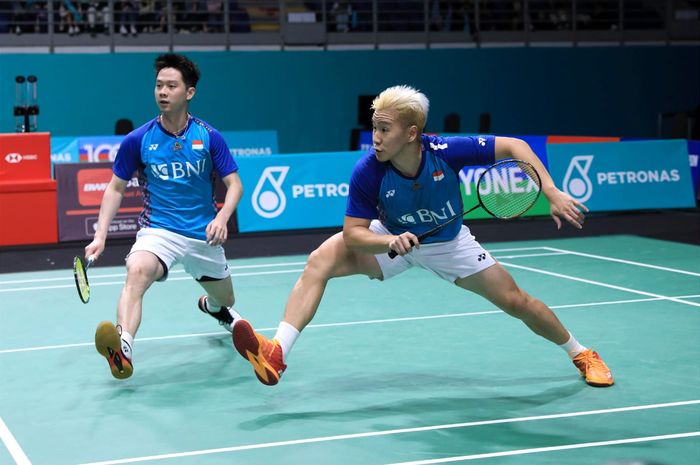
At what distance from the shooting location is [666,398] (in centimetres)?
611

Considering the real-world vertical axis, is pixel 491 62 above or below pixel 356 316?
above

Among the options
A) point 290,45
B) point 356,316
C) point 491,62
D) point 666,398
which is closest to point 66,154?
point 290,45

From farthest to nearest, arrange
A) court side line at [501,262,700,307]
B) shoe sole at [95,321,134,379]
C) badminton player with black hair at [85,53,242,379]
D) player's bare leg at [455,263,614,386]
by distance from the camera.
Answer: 1. court side line at [501,262,700,307]
2. badminton player with black hair at [85,53,242,379]
3. player's bare leg at [455,263,614,386]
4. shoe sole at [95,321,134,379]

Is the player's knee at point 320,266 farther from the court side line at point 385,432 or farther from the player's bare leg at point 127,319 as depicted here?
the player's bare leg at point 127,319

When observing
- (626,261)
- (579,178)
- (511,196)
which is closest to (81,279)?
(511,196)

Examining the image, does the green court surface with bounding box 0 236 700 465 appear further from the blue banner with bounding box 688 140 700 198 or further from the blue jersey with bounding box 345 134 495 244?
the blue banner with bounding box 688 140 700 198

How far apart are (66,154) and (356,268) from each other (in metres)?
14.1

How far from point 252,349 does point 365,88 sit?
18527 millimetres

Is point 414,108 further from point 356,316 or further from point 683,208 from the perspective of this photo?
point 683,208

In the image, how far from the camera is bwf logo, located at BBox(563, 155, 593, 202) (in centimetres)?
1496

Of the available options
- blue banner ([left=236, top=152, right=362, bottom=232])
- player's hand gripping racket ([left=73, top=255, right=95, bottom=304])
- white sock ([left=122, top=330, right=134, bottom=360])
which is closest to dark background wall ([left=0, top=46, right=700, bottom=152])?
blue banner ([left=236, top=152, right=362, bottom=232])

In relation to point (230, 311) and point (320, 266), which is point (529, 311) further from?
point (230, 311)

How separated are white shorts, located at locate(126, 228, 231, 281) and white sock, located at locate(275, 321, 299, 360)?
1240 millimetres

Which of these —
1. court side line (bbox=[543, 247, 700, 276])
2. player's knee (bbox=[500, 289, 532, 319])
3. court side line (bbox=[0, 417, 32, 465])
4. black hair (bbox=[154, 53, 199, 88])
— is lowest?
court side line (bbox=[0, 417, 32, 465])
